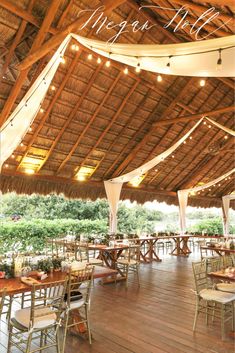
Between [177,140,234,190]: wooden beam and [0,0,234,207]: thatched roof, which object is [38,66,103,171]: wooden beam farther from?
[177,140,234,190]: wooden beam

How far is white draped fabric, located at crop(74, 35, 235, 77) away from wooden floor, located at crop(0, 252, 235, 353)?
3.37 metres

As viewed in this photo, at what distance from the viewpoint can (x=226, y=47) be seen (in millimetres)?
2895

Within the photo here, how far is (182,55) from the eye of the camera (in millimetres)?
3154

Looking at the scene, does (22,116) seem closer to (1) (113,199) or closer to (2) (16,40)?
(2) (16,40)

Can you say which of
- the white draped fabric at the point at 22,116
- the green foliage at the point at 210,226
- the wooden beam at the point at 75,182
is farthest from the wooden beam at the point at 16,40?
the green foliage at the point at 210,226

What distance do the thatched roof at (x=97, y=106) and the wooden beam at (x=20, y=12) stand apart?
2cm

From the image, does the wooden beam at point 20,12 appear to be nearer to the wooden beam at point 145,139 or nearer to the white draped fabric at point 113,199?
the wooden beam at point 145,139

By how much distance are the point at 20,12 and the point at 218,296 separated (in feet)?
18.6

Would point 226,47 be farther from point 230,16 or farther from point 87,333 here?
point 87,333

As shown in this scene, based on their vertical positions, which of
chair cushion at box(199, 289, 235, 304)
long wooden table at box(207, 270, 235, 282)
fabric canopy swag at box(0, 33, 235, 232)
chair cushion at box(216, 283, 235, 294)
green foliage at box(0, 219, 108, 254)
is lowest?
chair cushion at box(199, 289, 235, 304)

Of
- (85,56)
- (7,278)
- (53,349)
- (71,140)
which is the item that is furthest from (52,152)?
(53,349)

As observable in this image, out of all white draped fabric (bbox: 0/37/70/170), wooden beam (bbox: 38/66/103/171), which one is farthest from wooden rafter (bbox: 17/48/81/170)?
white draped fabric (bbox: 0/37/70/170)

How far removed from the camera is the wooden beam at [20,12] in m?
4.73

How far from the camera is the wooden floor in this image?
3461 mm
